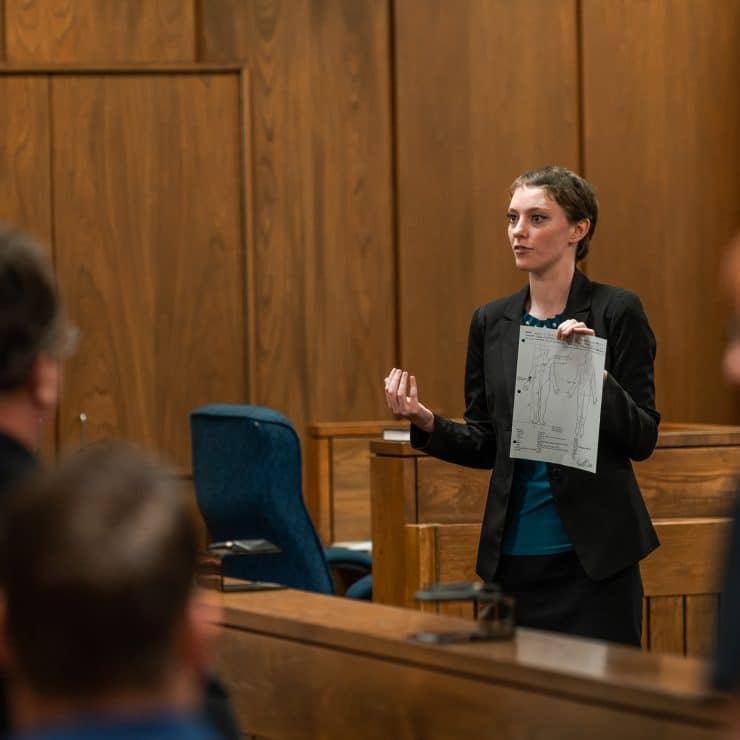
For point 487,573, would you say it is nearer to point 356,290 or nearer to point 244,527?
point 244,527

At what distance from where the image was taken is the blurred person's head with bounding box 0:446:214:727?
3.81 feet

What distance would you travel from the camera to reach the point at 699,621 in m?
4.14

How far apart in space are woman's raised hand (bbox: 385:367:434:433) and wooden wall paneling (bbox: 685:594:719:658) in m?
1.26

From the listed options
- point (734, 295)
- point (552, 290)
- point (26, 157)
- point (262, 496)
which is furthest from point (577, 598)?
point (26, 157)

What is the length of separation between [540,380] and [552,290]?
0.22 meters

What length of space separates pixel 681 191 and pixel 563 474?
12.7 ft

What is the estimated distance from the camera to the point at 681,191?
6.78 meters

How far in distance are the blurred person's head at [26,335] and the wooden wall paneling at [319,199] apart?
487 cm

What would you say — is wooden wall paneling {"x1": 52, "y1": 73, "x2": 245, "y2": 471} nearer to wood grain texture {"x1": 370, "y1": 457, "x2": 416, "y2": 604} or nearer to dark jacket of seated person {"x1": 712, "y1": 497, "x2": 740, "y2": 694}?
wood grain texture {"x1": 370, "y1": 457, "x2": 416, "y2": 604}

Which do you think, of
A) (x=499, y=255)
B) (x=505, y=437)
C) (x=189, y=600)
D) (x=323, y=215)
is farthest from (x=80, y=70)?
(x=189, y=600)

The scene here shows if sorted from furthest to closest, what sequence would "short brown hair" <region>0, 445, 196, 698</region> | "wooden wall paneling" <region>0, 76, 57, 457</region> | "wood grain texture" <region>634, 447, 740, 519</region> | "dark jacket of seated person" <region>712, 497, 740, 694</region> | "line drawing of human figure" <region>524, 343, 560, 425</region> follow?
1. "wooden wall paneling" <region>0, 76, 57, 457</region>
2. "wood grain texture" <region>634, 447, 740, 519</region>
3. "line drawing of human figure" <region>524, 343, 560, 425</region>
4. "dark jacket of seated person" <region>712, 497, 740, 694</region>
5. "short brown hair" <region>0, 445, 196, 698</region>

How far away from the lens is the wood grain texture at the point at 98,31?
6379mm

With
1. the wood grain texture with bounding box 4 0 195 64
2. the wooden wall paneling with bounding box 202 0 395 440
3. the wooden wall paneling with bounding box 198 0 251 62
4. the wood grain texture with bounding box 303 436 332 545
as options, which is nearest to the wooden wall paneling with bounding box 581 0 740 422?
the wooden wall paneling with bounding box 202 0 395 440

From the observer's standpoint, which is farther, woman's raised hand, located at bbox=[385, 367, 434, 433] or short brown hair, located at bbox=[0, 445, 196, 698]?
woman's raised hand, located at bbox=[385, 367, 434, 433]
